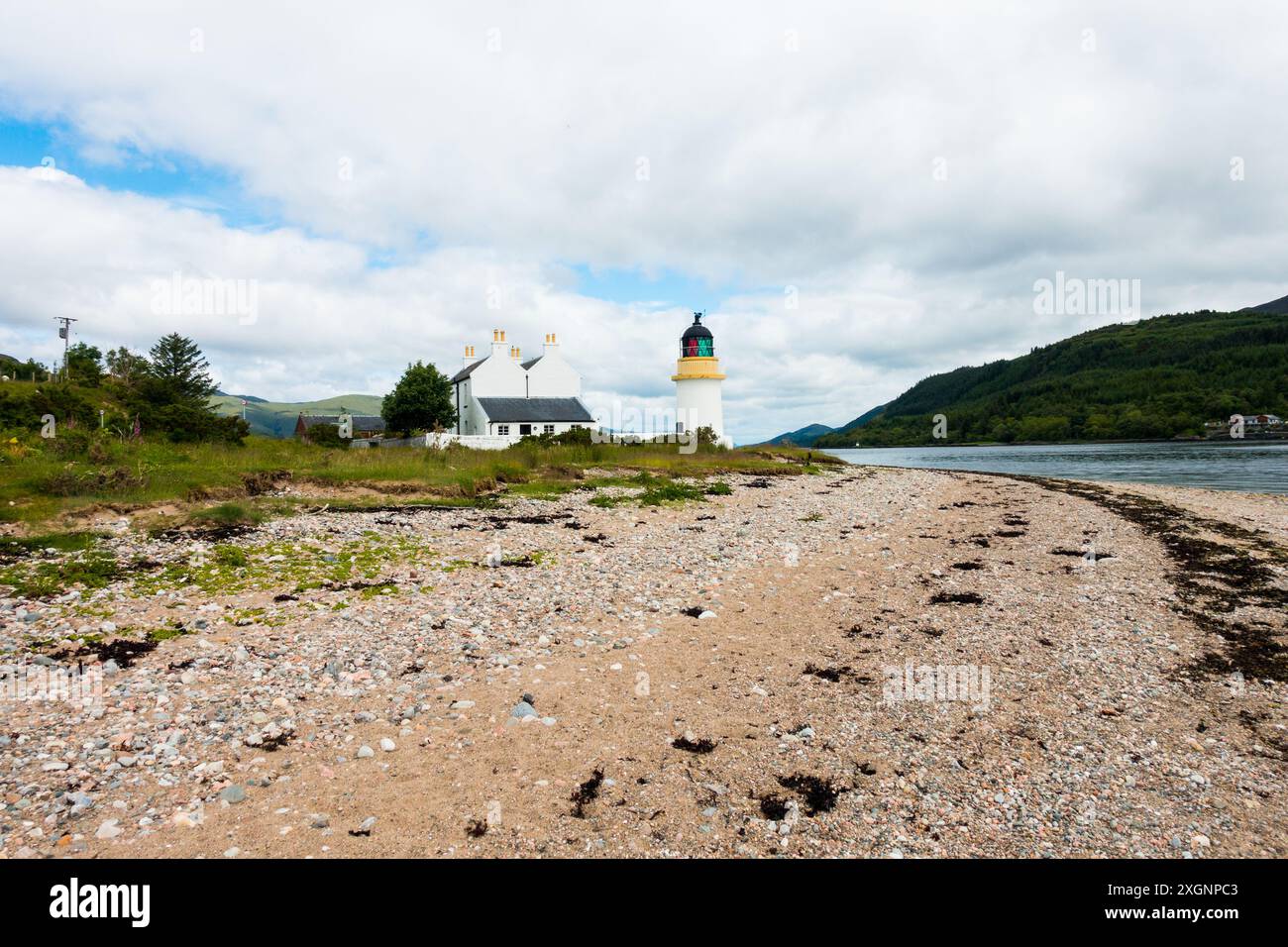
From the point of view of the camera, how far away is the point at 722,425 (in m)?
52.4

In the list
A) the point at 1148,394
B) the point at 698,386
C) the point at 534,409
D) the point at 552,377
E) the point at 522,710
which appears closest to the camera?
the point at 522,710

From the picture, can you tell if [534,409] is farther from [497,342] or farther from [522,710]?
[522,710]

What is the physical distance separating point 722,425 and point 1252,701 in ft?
150

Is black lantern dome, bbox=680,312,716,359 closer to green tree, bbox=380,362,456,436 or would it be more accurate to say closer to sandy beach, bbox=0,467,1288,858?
green tree, bbox=380,362,456,436

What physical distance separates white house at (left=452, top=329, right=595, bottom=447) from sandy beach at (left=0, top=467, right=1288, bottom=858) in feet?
136

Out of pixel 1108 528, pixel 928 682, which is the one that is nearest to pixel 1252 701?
pixel 928 682

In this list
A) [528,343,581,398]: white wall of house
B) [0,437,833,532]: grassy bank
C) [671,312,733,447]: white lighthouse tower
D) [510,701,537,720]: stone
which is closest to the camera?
[510,701,537,720]: stone

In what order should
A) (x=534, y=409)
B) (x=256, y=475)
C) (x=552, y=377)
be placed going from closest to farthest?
(x=256, y=475), (x=534, y=409), (x=552, y=377)

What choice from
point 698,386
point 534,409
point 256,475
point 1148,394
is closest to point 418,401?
point 534,409

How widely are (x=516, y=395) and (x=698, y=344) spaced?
19183 millimetres

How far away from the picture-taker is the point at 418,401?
2035 inches

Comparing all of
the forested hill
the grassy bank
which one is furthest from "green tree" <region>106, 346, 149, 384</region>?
the forested hill

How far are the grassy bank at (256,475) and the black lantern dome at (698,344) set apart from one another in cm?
1960

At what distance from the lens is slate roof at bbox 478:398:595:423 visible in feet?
180
